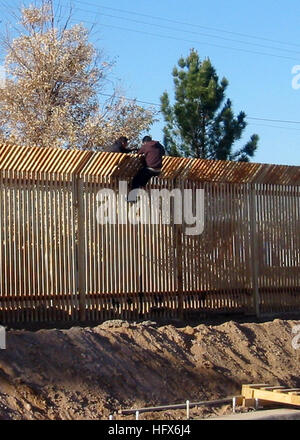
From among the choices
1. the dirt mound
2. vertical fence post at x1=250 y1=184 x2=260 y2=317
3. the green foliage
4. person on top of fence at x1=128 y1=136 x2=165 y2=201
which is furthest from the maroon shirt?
the green foliage

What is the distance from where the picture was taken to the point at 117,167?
13281mm

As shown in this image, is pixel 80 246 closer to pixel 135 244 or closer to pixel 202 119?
pixel 135 244

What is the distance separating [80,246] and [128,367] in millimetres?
2883

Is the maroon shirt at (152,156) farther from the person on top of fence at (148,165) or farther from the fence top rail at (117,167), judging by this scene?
the fence top rail at (117,167)

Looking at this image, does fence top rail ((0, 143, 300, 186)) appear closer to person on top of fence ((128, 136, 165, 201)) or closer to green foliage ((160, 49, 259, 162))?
person on top of fence ((128, 136, 165, 201))

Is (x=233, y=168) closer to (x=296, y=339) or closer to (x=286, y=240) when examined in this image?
(x=286, y=240)

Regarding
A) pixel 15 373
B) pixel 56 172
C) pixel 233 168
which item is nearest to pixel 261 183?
pixel 233 168

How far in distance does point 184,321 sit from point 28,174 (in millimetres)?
3824

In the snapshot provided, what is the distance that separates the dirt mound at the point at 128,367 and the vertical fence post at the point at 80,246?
129 cm

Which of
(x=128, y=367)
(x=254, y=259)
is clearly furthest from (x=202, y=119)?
(x=128, y=367)

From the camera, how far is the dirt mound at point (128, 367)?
942 cm

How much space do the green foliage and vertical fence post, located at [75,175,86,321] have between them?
14.8m

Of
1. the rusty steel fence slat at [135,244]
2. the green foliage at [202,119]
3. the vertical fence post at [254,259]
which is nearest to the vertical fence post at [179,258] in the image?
the rusty steel fence slat at [135,244]

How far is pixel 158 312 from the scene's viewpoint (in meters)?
13.7
